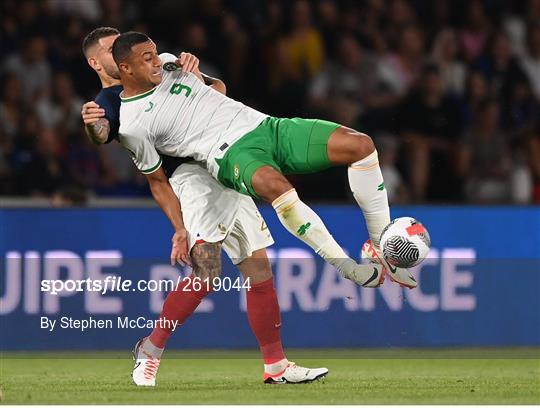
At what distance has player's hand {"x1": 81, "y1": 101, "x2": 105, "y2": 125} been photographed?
28.0 feet

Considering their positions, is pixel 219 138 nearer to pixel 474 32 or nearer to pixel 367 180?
pixel 367 180

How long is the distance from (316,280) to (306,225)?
3.22m

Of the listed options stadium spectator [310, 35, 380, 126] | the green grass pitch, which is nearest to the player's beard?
the green grass pitch

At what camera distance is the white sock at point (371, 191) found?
859cm

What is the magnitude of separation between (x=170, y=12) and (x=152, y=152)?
6093mm

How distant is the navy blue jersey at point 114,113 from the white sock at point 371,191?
112cm

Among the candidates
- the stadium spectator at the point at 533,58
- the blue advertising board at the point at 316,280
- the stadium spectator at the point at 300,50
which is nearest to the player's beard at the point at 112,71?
the blue advertising board at the point at 316,280

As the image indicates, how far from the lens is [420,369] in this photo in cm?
1011

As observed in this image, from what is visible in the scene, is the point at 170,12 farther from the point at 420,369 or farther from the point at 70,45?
the point at 420,369

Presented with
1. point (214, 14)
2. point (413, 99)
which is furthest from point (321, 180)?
point (214, 14)

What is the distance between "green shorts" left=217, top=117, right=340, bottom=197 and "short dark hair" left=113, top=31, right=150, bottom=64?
35.0 inches

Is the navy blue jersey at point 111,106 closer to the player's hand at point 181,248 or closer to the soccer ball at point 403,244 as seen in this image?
the player's hand at point 181,248

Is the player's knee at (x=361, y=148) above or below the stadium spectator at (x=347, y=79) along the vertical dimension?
above

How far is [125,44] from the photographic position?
876 centimetres
